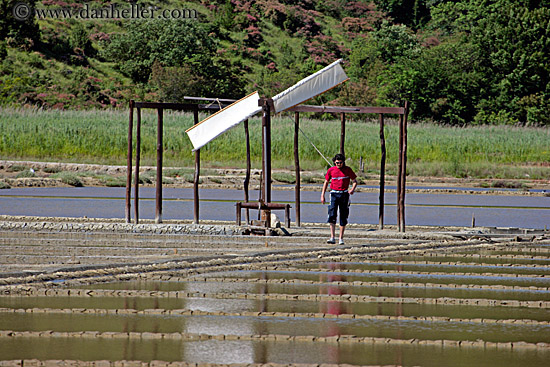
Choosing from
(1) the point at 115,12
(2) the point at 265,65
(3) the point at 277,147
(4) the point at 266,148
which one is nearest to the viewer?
(4) the point at 266,148

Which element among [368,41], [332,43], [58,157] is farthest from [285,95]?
[332,43]

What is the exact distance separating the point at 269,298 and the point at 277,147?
→ 1140 inches

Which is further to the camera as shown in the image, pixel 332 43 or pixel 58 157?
pixel 332 43

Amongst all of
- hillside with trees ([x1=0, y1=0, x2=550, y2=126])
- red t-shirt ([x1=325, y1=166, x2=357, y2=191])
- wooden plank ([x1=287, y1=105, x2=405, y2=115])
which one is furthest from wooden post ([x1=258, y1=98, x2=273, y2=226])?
hillside with trees ([x1=0, y1=0, x2=550, y2=126])

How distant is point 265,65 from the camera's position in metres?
69.2

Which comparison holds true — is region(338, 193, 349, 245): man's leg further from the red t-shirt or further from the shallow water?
the shallow water

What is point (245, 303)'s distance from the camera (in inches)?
340

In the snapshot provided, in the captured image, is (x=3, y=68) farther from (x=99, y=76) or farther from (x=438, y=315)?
(x=438, y=315)

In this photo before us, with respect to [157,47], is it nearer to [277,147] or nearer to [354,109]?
[277,147]

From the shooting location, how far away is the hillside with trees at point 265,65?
177 ft

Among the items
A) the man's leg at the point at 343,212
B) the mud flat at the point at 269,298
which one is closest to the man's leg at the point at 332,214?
A: the man's leg at the point at 343,212

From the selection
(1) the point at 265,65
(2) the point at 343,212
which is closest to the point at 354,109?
(2) the point at 343,212

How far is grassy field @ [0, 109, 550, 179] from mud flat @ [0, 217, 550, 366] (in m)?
21.8

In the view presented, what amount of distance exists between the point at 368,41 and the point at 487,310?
2347 inches
